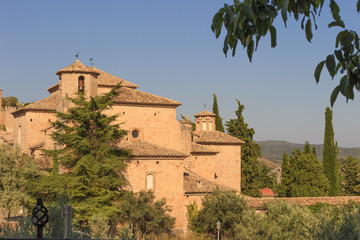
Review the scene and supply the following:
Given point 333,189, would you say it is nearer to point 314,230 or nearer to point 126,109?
point 126,109

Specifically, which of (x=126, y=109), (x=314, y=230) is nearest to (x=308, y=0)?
(x=314, y=230)

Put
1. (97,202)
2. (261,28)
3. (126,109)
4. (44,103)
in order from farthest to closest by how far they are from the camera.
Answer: (44,103) < (126,109) < (97,202) < (261,28)

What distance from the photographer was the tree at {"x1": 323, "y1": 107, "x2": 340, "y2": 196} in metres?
44.3

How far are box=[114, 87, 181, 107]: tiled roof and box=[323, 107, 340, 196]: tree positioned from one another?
20.0 meters

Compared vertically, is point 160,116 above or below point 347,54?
above

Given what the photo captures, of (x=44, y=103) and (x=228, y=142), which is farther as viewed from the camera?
(x=228, y=142)

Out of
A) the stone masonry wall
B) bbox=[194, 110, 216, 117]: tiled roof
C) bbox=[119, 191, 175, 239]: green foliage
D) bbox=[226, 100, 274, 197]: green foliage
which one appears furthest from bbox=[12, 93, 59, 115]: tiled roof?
bbox=[226, 100, 274, 197]: green foliage

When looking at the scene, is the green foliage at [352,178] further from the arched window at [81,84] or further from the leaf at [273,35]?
the leaf at [273,35]

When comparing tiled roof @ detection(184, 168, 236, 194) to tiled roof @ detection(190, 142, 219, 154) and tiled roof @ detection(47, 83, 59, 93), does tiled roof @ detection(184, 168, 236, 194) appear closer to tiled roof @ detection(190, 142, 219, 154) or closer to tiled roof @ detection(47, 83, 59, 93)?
tiled roof @ detection(190, 142, 219, 154)

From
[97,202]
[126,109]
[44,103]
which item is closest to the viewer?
[97,202]

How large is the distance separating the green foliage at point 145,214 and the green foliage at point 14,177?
236 inches

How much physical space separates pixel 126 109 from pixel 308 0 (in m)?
26.8

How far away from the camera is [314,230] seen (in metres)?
18.5

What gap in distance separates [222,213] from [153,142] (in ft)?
21.8
